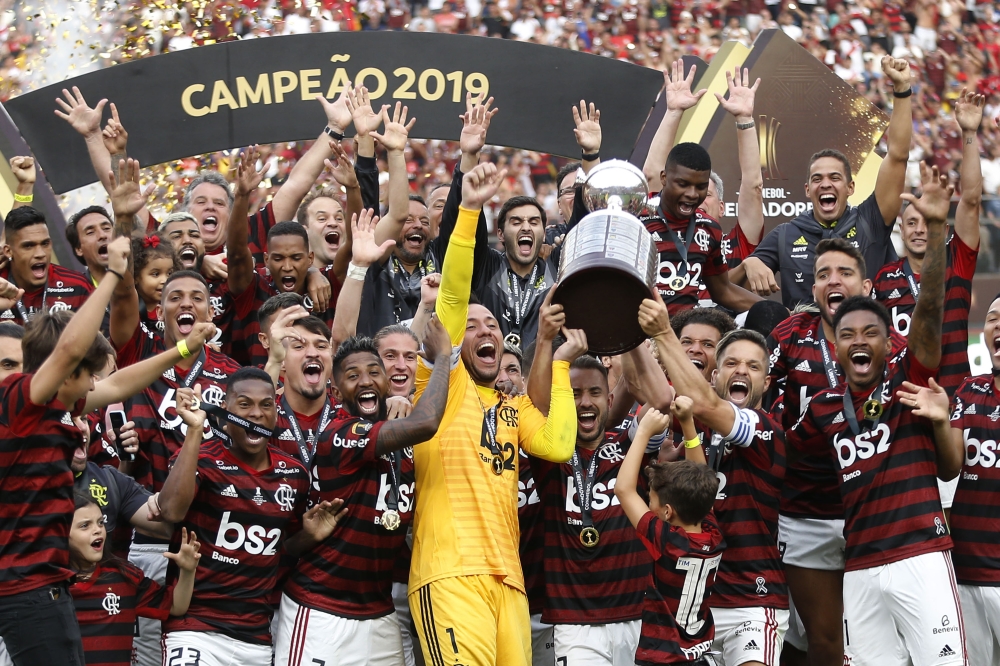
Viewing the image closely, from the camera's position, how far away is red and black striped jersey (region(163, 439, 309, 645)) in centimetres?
523

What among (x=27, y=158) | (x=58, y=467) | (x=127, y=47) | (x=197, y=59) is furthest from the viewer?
(x=127, y=47)

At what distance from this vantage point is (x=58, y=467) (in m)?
4.65

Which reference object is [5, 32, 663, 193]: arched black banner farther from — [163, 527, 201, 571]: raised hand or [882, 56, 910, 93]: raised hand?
[163, 527, 201, 571]: raised hand

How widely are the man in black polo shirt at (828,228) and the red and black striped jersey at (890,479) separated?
1.48 m

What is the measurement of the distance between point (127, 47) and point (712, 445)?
617 centimetres

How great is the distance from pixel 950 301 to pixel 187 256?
3.81 metres

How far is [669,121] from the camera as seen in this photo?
7.39 meters

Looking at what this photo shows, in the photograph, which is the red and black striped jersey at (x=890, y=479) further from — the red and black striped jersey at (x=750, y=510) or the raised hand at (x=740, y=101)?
the raised hand at (x=740, y=101)

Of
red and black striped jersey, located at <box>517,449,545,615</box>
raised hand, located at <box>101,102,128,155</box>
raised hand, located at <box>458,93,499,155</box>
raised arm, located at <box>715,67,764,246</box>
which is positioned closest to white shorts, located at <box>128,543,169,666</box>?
red and black striped jersey, located at <box>517,449,545,615</box>

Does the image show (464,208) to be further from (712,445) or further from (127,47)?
(127,47)

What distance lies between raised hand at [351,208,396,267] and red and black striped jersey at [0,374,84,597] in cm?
197

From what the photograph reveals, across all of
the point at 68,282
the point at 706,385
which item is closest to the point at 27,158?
the point at 68,282

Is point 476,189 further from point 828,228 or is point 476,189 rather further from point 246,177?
point 828,228

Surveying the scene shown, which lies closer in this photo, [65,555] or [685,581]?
[65,555]
